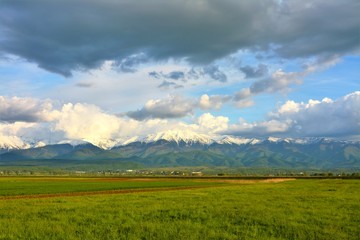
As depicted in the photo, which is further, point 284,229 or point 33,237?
point 284,229

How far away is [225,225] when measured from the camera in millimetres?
27938

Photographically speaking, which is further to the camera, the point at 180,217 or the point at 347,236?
the point at 180,217

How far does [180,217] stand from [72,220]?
890 centimetres

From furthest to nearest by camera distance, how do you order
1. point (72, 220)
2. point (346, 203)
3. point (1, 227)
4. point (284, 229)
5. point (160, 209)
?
point (346, 203) < point (160, 209) < point (72, 220) < point (1, 227) < point (284, 229)

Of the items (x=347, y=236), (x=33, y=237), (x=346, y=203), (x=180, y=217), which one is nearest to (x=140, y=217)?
(x=180, y=217)

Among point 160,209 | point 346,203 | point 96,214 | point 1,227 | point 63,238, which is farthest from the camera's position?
point 346,203

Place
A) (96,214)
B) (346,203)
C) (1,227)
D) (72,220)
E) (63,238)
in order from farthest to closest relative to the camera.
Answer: (346,203) < (96,214) < (72,220) < (1,227) < (63,238)

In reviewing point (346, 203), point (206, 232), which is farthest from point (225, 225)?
point (346, 203)

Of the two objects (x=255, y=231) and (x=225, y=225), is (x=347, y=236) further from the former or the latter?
(x=225, y=225)

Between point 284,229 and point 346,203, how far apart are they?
61.7 feet

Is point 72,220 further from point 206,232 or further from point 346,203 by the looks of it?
point 346,203

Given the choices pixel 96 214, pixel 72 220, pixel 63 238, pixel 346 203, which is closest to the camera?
pixel 63 238

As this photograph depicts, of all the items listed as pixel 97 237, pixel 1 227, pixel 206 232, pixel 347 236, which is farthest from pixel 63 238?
pixel 347 236

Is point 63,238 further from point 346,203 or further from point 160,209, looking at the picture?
point 346,203
